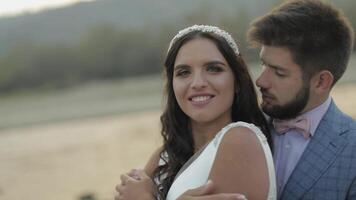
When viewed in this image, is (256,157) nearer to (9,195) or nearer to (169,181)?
(169,181)

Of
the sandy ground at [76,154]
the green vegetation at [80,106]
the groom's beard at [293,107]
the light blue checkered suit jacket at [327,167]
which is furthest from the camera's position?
the green vegetation at [80,106]

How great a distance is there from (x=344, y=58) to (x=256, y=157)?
2.88 feet

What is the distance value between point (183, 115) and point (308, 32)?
2.40 feet

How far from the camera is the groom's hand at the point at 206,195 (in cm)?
277

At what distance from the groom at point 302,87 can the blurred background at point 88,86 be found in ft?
2.25

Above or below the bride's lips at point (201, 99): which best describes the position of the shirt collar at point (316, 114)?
below

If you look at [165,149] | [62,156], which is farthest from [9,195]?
[165,149]

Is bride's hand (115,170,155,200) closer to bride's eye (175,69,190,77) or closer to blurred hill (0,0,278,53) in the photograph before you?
bride's eye (175,69,190,77)

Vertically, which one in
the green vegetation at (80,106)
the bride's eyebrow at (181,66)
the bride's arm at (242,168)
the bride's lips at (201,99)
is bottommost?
the green vegetation at (80,106)

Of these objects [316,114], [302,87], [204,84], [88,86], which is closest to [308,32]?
[302,87]

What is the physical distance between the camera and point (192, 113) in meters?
3.23

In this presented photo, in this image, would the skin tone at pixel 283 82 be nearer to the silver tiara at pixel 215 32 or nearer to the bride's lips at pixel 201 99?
the silver tiara at pixel 215 32

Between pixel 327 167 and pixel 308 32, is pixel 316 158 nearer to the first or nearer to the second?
pixel 327 167

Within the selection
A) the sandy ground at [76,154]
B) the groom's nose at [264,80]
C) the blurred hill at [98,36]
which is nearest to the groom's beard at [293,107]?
the groom's nose at [264,80]
